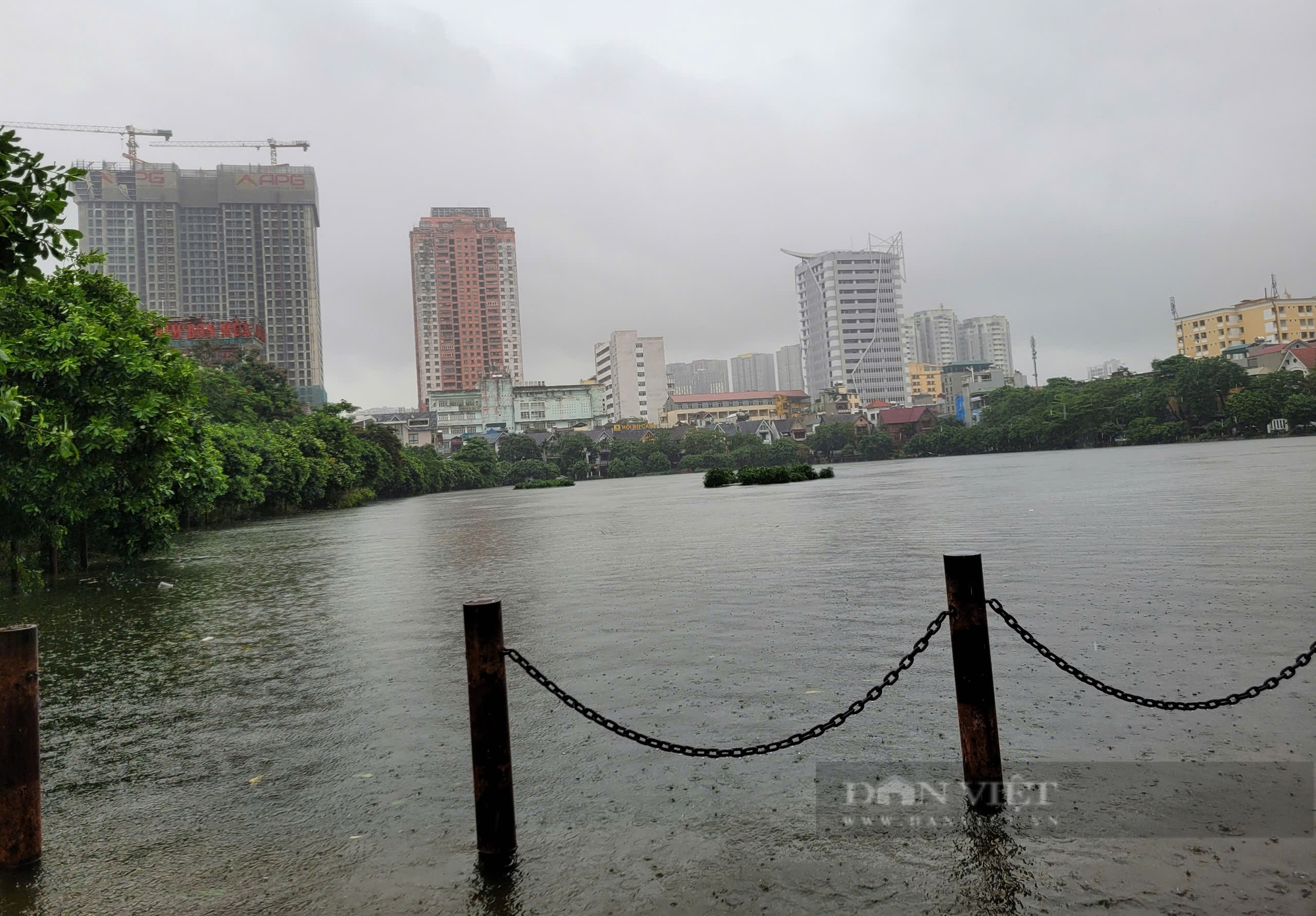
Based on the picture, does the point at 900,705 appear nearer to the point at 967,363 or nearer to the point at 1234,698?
the point at 1234,698

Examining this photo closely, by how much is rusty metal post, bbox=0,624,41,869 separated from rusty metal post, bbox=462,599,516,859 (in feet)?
6.92

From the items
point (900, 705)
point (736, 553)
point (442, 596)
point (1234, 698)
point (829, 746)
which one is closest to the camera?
point (1234, 698)

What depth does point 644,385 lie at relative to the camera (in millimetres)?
173875

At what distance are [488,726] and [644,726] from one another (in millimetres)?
1969

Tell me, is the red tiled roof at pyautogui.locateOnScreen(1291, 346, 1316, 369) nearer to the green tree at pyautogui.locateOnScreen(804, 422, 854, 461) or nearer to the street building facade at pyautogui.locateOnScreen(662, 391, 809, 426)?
the green tree at pyautogui.locateOnScreen(804, 422, 854, 461)

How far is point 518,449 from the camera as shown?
120m

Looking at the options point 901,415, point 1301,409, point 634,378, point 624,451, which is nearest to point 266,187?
point 634,378

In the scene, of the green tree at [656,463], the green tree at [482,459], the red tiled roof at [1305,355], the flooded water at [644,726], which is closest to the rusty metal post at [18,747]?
the flooded water at [644,726]

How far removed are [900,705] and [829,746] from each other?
3.19 feet

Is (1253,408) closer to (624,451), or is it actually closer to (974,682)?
(624,451)

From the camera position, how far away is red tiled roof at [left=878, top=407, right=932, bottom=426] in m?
122

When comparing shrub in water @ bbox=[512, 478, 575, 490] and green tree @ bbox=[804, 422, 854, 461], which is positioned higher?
green tree @ bbox=[804, 422, 854, 461]

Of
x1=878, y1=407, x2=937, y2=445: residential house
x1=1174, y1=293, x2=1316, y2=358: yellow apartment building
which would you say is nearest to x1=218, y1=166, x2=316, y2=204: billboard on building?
x1=878, y1=407, x2=937, y2=445: residential house

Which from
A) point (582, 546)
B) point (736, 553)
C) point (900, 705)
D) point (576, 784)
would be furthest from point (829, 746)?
point (582, 546)
